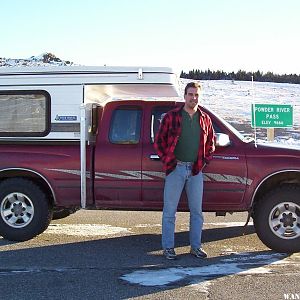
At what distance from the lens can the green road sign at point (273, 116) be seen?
1407 centimetres

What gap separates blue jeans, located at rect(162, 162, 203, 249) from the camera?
6.17 metres

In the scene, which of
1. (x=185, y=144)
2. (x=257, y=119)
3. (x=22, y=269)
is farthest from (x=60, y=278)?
(x=257, y=119)

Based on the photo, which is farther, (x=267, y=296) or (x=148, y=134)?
(x=148, y=134)

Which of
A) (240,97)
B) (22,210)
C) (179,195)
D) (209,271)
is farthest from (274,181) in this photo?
(240,97)

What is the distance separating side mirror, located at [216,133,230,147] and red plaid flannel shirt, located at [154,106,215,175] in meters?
0.29

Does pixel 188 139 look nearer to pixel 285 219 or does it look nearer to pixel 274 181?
pixel 274 181

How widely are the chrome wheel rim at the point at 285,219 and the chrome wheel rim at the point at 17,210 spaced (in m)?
2.99

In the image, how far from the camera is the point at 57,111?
725 cm

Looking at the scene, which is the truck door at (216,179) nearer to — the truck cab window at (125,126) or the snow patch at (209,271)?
the truck cab window at (125,126)

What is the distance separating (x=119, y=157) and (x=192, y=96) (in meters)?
1.35

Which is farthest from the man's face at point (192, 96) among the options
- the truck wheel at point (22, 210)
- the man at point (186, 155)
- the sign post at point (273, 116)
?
the sign post at point (273, 116)

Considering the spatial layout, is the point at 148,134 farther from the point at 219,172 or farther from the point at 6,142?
the point at 6,142

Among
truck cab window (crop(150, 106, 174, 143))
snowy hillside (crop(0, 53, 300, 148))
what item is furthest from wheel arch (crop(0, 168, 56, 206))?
snowy hillside (crop(0, 53, 300, 148))

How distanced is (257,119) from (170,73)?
7.35m
